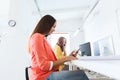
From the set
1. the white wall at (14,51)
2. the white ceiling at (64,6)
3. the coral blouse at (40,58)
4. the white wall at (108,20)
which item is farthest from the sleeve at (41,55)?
the white ceiling at (64,6)

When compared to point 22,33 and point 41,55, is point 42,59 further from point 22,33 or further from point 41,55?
point 22,33

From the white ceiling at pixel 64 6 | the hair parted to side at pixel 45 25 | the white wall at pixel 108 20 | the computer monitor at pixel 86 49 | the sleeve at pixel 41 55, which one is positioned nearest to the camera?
the sleeve at pixel 41 55

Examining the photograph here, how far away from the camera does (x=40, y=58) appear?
53.0 inches

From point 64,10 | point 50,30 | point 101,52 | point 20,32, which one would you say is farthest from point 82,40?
point 50,30

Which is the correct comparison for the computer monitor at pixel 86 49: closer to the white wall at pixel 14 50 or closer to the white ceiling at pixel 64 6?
the white wall at pixel 14 50

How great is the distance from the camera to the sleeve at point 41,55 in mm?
1333

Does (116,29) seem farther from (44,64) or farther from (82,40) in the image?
(82,40)

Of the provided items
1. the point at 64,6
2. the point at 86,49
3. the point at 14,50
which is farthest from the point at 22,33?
the point at 64,6

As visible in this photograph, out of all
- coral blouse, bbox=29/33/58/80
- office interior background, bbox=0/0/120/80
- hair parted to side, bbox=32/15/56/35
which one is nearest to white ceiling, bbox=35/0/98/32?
office interior background, bbox=0/0/120/80

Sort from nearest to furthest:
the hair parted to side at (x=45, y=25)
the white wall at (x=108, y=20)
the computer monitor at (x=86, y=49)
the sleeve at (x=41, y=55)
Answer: the sleeve at (x=41, y=55), the hair parted to side at (x=45, y=25), the computer monitor at (x=86, y=49), the white wall at (x=108, y=20)

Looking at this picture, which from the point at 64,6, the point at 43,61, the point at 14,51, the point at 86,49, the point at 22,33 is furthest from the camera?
the point at 64,6

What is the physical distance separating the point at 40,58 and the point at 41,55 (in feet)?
0.09

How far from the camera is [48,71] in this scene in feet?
4.59

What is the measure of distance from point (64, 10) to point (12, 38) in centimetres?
327
